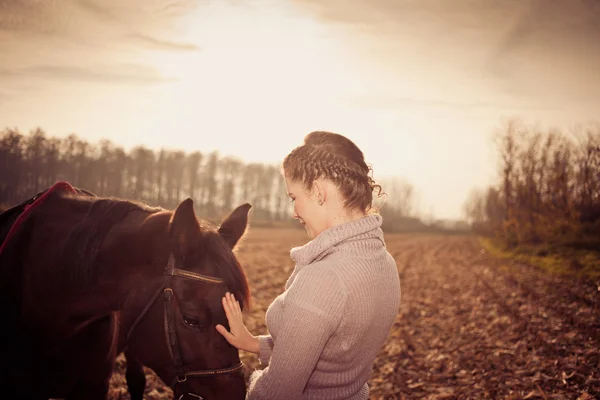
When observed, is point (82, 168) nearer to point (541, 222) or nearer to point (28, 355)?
point (28, 355)

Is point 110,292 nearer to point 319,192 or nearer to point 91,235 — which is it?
point 91,235

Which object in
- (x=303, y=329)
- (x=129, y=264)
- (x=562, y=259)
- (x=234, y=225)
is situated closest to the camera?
(x=303, y=329)

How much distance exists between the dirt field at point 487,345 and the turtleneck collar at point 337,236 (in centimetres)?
121

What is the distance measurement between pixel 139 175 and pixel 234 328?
35.6 metres

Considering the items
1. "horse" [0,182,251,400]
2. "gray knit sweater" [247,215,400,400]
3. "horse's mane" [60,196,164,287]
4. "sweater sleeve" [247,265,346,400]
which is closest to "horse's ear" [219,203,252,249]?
"horse" [0,182,251,400]

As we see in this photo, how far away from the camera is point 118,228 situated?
2324 mm

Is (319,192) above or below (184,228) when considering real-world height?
above

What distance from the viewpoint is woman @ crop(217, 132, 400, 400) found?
5.47 feet

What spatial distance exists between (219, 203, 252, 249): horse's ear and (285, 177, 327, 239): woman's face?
2.46 feet

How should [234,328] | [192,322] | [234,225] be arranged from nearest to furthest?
[234,328], [192,322], [234,225]

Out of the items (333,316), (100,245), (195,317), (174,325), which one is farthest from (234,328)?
(100,245)

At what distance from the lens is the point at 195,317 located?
2115 mm

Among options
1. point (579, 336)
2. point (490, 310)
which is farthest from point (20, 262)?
point (490, 310)

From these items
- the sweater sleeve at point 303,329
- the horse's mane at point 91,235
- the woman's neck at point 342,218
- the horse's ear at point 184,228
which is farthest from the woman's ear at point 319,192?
the horse's mane at point 91,235
